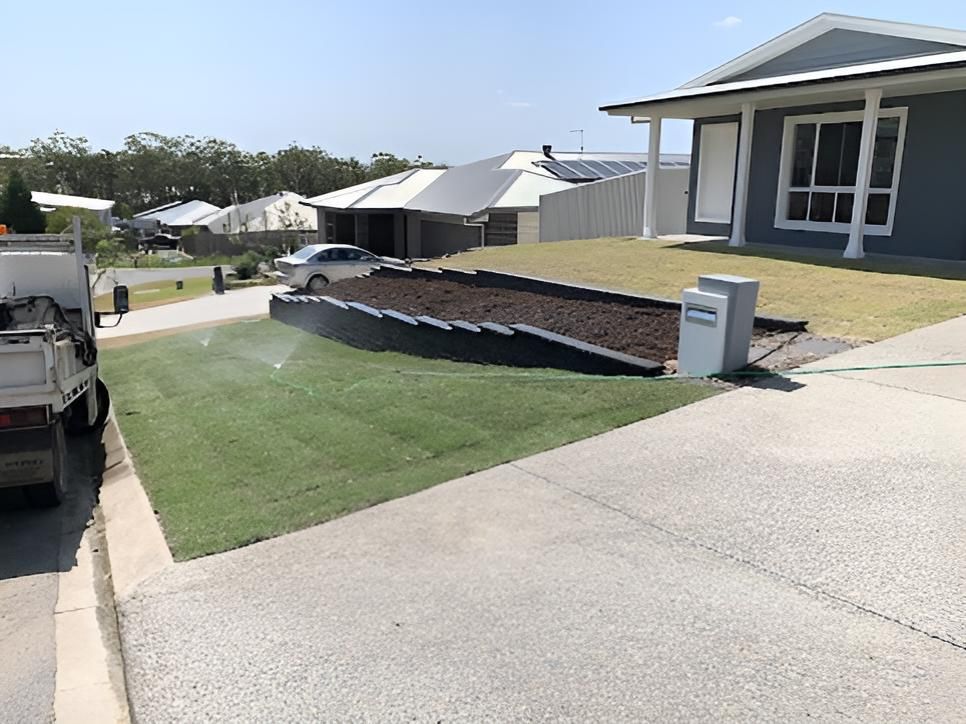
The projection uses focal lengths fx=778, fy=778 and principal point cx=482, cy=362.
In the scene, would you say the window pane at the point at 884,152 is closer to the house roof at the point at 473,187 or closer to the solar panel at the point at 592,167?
the house roof at the point at 473,187

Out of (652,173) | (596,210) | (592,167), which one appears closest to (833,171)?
(652,173)

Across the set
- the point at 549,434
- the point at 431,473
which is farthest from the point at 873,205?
the point at 431,473

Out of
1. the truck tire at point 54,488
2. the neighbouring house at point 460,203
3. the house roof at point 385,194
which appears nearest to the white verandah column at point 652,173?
the neighbouring house at point 460,203

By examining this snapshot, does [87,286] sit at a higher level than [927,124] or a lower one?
lower

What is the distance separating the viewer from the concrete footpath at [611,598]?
10.6ft

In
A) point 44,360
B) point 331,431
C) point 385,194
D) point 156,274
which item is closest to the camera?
point 44,360

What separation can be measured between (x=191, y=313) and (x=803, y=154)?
17690mm

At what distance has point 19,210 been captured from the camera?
33.8 metres

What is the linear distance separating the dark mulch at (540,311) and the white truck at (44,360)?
5206 millimetres

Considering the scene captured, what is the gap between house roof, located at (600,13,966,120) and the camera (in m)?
13.4

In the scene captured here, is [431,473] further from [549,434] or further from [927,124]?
[927,124]

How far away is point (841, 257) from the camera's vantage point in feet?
49.2

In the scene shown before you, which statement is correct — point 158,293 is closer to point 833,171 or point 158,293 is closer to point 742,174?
point 742,174

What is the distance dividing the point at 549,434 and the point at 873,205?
12623 mm
